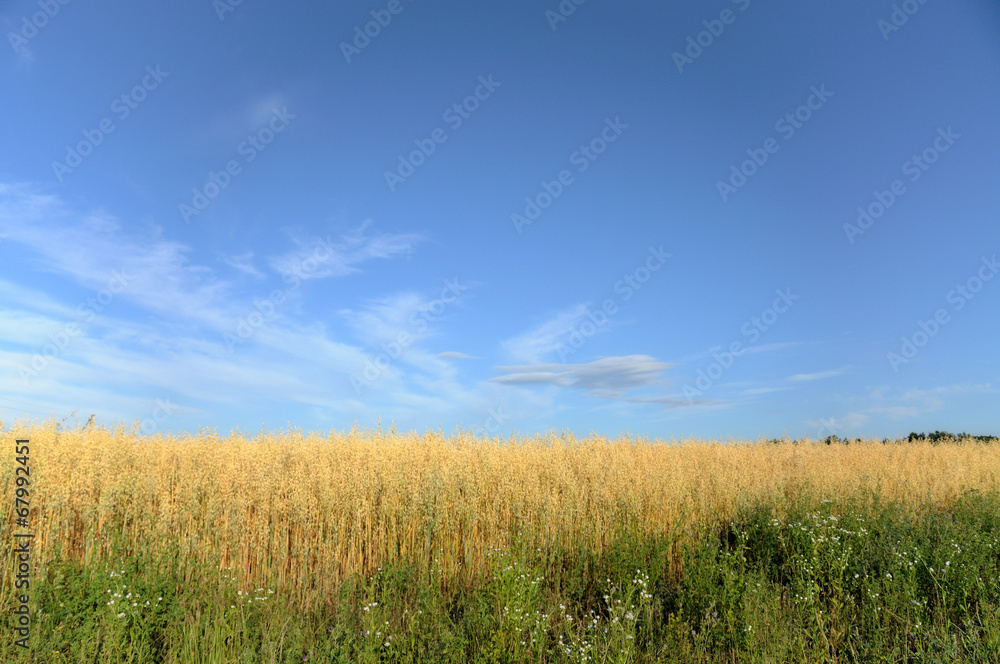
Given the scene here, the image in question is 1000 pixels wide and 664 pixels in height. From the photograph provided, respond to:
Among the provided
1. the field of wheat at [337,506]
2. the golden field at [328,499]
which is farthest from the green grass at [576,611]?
the golden field at [328,499]

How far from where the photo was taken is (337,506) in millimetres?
7160

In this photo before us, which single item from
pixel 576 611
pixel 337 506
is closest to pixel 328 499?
pixel 337 506

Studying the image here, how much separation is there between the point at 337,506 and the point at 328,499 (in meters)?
0.19

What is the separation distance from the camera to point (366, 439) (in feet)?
33.4

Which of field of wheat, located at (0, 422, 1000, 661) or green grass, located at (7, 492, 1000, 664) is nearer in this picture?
green grass, located at (7, 492, 1000, 664)

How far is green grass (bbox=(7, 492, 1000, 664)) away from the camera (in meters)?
4.52

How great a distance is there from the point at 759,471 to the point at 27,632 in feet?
39.4

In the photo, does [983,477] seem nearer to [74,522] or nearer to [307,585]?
[307,585]

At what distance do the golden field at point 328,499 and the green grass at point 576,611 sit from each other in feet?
1.56

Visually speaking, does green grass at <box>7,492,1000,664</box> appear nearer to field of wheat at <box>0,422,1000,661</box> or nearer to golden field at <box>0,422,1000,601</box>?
field of wheat at <box>0,422,1000,661</box>

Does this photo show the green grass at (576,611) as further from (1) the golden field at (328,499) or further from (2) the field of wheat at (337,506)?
(1) the golden field at (328,499)

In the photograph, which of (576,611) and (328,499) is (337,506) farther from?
(576,611)

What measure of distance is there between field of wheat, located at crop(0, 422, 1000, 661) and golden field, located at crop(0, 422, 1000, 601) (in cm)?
3

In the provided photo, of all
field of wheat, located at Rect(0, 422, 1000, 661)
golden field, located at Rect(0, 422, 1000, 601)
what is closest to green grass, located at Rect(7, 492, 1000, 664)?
field of wheat, located at Rect(0, 422, 1000, 661)
